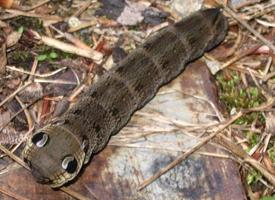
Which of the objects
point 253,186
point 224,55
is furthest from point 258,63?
point 253,186

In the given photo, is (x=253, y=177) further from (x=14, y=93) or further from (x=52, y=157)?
(x=14, y=93)

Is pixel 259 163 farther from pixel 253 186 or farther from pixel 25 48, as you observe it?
pixel 25 48

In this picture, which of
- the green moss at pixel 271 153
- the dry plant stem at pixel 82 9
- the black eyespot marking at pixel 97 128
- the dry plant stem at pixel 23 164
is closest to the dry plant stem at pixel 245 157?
the green moss at pixel 271 153

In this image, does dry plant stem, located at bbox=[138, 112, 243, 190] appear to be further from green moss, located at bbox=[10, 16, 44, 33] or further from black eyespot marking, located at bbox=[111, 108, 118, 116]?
green moss, located at bbox=[10, 16, 44, 33]

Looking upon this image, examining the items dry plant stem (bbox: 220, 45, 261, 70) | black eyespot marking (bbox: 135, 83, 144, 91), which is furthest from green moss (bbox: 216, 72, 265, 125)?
black eyespot marking (bbox: 135, 83, 144, 91)

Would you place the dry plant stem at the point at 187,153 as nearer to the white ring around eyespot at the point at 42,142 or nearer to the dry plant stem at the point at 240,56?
the dry plant stem at the point at 240,56
